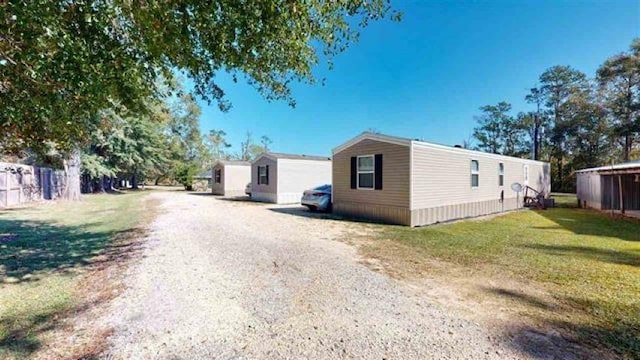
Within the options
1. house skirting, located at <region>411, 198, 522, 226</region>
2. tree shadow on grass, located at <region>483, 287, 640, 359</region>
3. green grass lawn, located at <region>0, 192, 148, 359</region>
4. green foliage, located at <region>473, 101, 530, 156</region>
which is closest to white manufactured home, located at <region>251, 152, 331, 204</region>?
green grass lawn, located at <region>0, 192, 148, 359</region>

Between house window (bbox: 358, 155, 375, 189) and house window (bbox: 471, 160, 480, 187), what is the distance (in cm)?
472

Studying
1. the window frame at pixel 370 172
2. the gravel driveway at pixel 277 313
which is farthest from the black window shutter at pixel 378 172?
the gravel driveway at pixel 277 313

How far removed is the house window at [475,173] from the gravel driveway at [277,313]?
885 cm

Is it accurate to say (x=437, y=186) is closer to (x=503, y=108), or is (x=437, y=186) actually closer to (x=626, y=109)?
(x=626, y=109)

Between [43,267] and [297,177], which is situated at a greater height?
[297,177]

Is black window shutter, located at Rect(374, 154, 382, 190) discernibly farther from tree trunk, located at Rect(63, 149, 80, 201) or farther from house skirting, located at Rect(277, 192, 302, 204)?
tree trunk, located at Rect(63, 149, 80, 201)

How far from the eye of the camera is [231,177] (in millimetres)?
25438

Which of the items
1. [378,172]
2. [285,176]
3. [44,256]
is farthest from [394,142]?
[44,256]

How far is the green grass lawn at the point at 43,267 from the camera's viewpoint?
10.2 feet

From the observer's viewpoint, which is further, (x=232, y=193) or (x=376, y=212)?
(x=232, y=193)

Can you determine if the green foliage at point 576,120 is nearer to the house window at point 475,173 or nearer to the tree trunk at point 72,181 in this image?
the house window at point 475,173

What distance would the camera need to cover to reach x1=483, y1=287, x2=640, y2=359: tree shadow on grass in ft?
8.81

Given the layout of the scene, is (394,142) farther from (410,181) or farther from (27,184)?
(27,184)

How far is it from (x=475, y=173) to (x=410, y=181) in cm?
481
